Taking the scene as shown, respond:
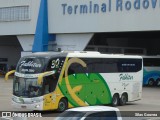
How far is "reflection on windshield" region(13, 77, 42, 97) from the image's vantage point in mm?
19469

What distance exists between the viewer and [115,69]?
76.8 feet

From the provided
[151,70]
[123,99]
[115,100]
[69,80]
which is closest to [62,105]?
Result: [69,80]

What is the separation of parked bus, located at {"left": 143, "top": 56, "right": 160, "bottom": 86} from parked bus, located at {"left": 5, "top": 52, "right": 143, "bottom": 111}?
768 inches

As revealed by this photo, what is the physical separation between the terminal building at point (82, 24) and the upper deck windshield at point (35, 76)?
21.9 meters

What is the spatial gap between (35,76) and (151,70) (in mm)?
25544

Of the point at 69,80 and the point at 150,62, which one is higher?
the point at 150,62

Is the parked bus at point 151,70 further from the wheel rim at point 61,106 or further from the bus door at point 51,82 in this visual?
the bus door at point 51,82

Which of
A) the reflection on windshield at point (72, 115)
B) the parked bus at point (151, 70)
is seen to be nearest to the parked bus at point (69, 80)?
the reflection on windshield at point (72, 115)

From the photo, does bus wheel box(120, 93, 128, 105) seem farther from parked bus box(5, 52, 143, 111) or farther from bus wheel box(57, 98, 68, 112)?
bus wheel box(57, 98, 68, 112)

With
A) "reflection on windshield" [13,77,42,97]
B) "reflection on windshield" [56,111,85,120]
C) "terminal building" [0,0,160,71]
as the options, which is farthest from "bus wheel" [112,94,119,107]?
"terminal building" [0,0,160,71]

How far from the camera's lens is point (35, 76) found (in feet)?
64.2

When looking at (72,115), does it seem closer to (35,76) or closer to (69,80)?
(35,76)

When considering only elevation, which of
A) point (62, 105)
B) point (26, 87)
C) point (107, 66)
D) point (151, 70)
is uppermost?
point (107, 66)

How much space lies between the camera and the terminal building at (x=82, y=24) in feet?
138
